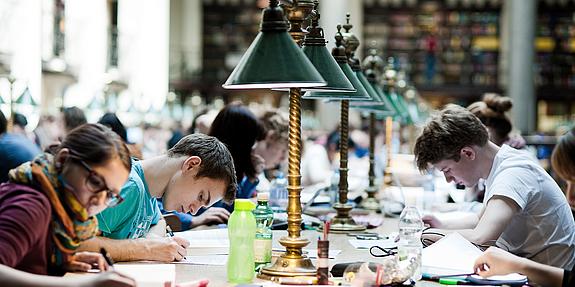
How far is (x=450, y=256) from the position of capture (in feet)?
8.85

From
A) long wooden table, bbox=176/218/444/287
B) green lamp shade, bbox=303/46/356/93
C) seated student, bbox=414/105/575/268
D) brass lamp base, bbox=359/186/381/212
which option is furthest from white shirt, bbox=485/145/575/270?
brass lamp base, bbox=359/186/381/212

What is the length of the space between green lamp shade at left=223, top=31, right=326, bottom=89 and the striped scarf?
19.5 inches

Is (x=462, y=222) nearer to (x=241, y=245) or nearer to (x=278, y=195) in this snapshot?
(x=278, y=195)

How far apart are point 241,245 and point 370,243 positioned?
1.08 m

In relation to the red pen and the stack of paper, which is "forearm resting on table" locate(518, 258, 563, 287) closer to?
the stack of paper

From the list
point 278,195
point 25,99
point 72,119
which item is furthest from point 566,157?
point 25,99

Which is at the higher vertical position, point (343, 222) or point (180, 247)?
point (180, 247)

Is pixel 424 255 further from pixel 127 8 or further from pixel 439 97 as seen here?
pixel 439 97

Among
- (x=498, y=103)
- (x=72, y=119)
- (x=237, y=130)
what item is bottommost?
(x=72, y=119)

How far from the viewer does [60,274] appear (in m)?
2.11

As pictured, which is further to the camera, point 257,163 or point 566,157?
point 257,163

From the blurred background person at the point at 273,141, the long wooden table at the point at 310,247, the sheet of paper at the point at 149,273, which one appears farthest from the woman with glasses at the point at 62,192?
the blurred background person at the point at 273,141

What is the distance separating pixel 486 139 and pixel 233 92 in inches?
717

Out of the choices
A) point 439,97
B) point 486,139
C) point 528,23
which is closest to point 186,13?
point 439,97
